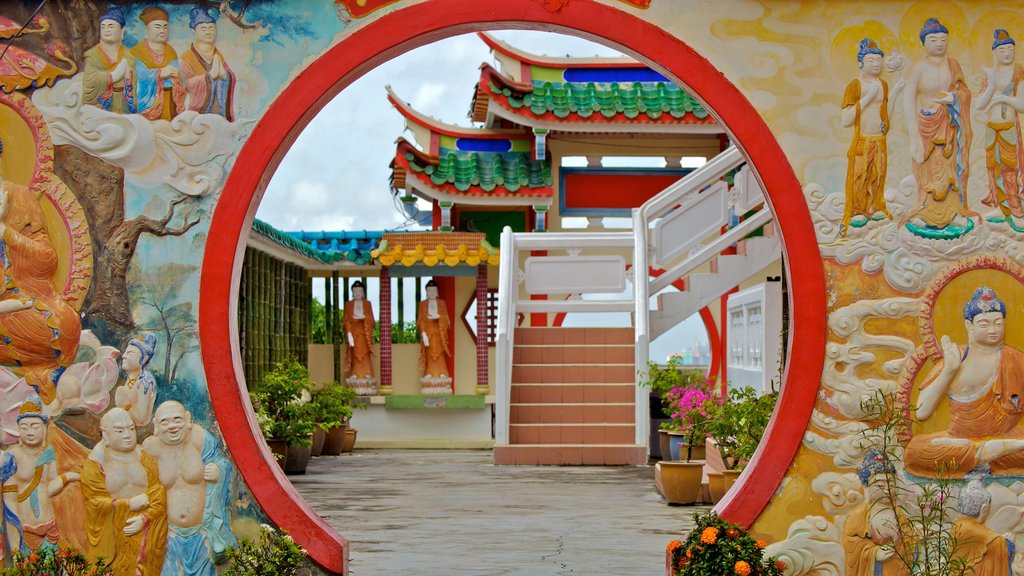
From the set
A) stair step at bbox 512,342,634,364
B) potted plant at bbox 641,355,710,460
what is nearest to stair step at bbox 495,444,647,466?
potted plant at bbox 641,355,710,460

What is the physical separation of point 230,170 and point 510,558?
121 inches

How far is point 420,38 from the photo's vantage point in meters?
5.64

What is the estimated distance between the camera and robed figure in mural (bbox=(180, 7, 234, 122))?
562 centimetres

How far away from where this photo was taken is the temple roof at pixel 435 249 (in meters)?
14.9

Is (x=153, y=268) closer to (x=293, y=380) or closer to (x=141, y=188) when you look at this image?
(x=141, y=188)

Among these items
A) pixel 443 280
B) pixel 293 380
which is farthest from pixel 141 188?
pixel 443 280

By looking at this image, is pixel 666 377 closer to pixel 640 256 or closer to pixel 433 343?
pixel 640 256

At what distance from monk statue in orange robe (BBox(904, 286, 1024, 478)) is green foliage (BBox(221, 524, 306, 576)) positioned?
292cm

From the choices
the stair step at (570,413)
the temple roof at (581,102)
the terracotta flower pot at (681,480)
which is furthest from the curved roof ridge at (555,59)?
the terracotta flower pot at (681,480)

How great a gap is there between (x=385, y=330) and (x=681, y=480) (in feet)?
21.8

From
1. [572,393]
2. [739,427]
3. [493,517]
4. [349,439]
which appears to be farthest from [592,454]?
[739,427]

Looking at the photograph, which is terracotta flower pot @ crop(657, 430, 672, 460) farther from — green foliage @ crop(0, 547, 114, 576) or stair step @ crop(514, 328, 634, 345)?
green foliage @ crop(0, 547, 114, 576)

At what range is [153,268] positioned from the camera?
5590 mm

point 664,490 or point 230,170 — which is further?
point 664,490
